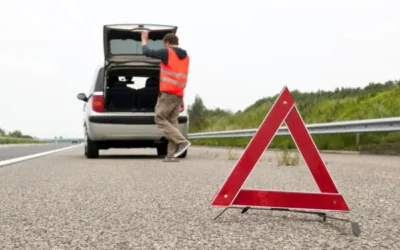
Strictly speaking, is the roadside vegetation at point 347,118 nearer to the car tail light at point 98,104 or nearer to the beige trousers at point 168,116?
the beige trousers at point 168,116

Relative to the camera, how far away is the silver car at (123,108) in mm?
11695

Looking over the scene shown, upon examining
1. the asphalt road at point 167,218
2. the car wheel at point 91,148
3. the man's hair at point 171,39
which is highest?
the man's hair at point 171,39

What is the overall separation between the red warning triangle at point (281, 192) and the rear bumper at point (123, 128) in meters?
7.49

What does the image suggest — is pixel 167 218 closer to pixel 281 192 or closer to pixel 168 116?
pixel 281 192

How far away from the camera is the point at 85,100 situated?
1272 cm

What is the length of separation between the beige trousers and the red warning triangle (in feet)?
22.1

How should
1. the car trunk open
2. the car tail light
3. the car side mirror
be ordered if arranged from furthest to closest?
the car side mirror, the car tail light, the car trunk open

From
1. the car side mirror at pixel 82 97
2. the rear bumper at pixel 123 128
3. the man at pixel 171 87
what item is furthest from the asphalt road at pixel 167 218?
the car side mirror at pixel 82 97

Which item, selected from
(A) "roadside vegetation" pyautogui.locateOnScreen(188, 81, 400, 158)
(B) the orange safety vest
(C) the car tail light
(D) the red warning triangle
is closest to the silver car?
(C) the car tail light

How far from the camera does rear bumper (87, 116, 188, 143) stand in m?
11.7

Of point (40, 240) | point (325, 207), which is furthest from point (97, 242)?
point (325, 207)

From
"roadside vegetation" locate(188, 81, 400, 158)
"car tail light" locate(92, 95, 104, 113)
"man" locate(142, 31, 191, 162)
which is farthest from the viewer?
"roadside vegetation" locate(188, 81, 400, 158)

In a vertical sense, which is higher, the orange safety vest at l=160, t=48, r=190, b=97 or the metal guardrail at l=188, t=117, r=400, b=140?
the orange safety vest at l=160, t=48, r=190, b=97

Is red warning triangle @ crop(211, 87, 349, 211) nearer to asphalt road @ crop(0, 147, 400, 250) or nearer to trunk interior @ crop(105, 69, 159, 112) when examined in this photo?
asphalt road @ crop(0, 147, 400, 250)
